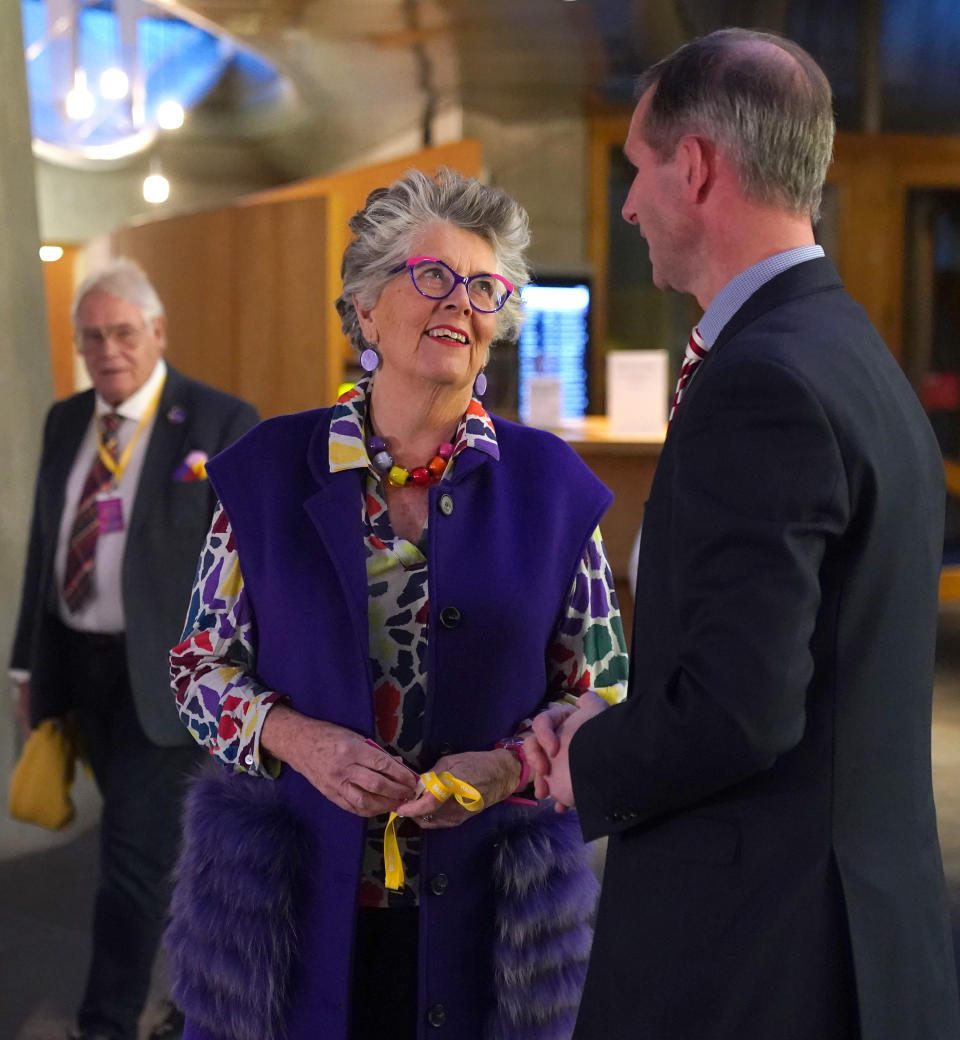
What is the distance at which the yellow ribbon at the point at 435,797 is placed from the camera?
164 centimetres

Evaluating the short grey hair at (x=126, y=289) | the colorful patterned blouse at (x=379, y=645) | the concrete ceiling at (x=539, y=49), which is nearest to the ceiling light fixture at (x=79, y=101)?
the concrete ceiling at (x=539, y=49)

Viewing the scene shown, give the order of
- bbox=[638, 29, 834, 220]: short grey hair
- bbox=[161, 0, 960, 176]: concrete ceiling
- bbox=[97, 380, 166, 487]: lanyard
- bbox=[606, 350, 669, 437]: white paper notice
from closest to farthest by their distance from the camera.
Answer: bbox=[638, 29, 834, 220]: short grey hair → bbox=[97, 380, 166, 487]: lanyard → bbox=[606, 350, 669, 437]: white paper notice → bbox=[161, 0, 960, 176]: concrete ceiling

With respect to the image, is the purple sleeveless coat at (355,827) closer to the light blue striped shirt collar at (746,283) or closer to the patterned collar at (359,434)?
the patterned collar at (359,434)

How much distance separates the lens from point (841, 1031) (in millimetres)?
1259

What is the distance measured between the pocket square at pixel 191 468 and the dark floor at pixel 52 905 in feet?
4.29

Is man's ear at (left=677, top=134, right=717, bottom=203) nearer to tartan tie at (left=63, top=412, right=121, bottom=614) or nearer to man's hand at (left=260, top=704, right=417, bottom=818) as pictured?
man's hand at (left=260, top=704, right=417, bottom=818)

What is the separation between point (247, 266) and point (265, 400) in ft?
3.02

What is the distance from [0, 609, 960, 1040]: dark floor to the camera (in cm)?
321

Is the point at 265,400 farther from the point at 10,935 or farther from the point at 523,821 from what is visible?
the point at 523,821

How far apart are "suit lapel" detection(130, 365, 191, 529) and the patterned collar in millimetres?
1432

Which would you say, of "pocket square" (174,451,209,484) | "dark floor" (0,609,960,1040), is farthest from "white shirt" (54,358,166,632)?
"dark floor" (0,609,960,1040)

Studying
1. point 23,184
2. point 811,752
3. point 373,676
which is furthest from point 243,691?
point 23,184

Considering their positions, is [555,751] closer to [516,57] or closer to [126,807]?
[126,807]

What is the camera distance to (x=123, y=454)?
11.0ft
